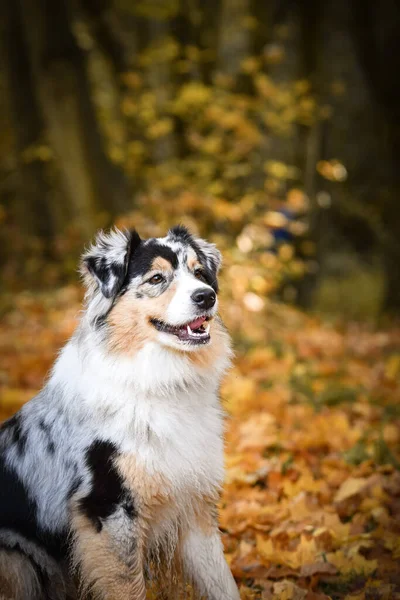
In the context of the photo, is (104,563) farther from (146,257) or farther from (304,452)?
(304,452)

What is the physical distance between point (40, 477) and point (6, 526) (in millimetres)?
288

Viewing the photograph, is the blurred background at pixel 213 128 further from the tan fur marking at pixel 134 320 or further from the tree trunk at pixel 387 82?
the tan fur marking at pixel 134 320

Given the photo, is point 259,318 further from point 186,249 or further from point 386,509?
point 186,249

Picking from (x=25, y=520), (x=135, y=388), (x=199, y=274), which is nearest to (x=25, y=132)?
(x=199, y=274)

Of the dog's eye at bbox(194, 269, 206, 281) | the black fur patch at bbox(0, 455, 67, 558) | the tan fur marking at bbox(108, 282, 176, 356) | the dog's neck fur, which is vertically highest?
the dog's eye at bbox(194, 269, 206, 281)

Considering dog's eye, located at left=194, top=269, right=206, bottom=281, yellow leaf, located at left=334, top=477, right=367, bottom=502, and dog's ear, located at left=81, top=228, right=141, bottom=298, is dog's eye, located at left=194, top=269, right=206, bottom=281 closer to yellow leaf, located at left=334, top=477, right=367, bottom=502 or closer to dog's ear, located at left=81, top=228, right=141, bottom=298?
dog's ear, located at left=81, top=228, right=141, bottom=298

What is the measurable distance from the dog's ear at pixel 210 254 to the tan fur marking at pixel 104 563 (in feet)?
5.58

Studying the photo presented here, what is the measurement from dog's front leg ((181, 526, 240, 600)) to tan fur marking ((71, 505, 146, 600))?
448mm

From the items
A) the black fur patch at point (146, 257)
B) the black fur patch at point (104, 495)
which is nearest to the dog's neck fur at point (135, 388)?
the black fur patch at point (104, 495)

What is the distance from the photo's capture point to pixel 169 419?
346cm

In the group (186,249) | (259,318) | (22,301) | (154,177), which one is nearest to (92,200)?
(154,177)

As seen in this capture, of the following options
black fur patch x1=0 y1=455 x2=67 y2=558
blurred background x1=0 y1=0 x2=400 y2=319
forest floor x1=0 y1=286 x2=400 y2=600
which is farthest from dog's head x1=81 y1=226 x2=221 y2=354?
blurred background x1=0 y1=0 x2=400 y2=319

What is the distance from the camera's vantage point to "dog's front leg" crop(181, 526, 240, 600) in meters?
3.55

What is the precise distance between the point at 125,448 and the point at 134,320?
0.71m
